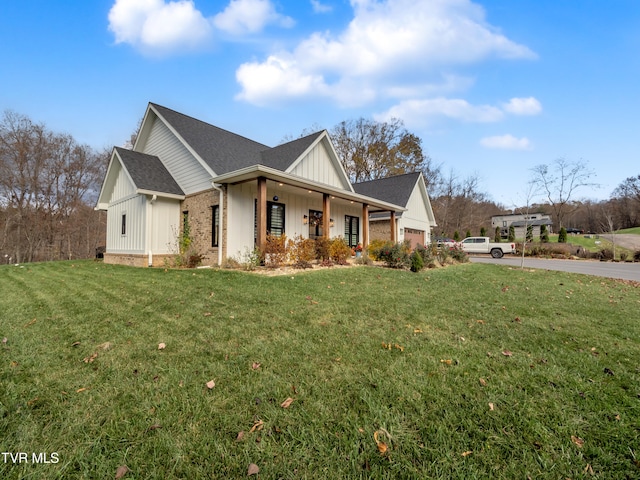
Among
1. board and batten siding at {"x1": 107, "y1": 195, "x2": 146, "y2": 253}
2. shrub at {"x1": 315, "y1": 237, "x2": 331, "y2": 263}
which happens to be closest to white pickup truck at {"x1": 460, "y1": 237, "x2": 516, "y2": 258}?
shrub at {"x1": 315, "y1": 237, "x2": 331, "y2": 263}

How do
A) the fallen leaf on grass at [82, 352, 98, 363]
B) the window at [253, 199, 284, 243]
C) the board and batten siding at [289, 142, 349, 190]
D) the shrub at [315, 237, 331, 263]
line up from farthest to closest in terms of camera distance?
the board and batten siding at [289, 142, 349, 190], the window at [253, 199, 284, 243], the shrub at [315, 237, 331, 263], the fallen leaf on grass at [82, 352, 98, 363]

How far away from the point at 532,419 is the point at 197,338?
11.9 ft

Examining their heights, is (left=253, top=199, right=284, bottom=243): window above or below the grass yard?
above

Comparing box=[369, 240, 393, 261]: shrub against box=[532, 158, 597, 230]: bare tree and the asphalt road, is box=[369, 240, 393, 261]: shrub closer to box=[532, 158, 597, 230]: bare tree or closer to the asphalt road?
the asphalt road

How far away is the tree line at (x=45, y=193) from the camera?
20.9 meters

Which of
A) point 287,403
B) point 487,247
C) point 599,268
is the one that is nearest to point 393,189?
point 487,247

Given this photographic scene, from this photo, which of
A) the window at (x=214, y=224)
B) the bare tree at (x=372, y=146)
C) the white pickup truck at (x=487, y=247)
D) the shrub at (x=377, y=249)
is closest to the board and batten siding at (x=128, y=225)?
the window at (x=214, y=224)

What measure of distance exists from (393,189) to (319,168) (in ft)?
31.7

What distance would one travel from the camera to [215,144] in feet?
41.7

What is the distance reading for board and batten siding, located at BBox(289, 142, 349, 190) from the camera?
1271 cm

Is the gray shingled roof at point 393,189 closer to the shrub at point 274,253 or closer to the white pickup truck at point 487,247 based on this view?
the white pickup truck at point 487,247

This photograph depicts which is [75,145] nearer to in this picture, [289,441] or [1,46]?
[1,46]

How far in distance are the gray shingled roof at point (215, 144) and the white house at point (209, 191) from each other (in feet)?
0.17

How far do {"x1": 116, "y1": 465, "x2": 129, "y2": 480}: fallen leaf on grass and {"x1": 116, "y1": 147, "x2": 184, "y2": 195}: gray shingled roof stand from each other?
11408 millimetres
